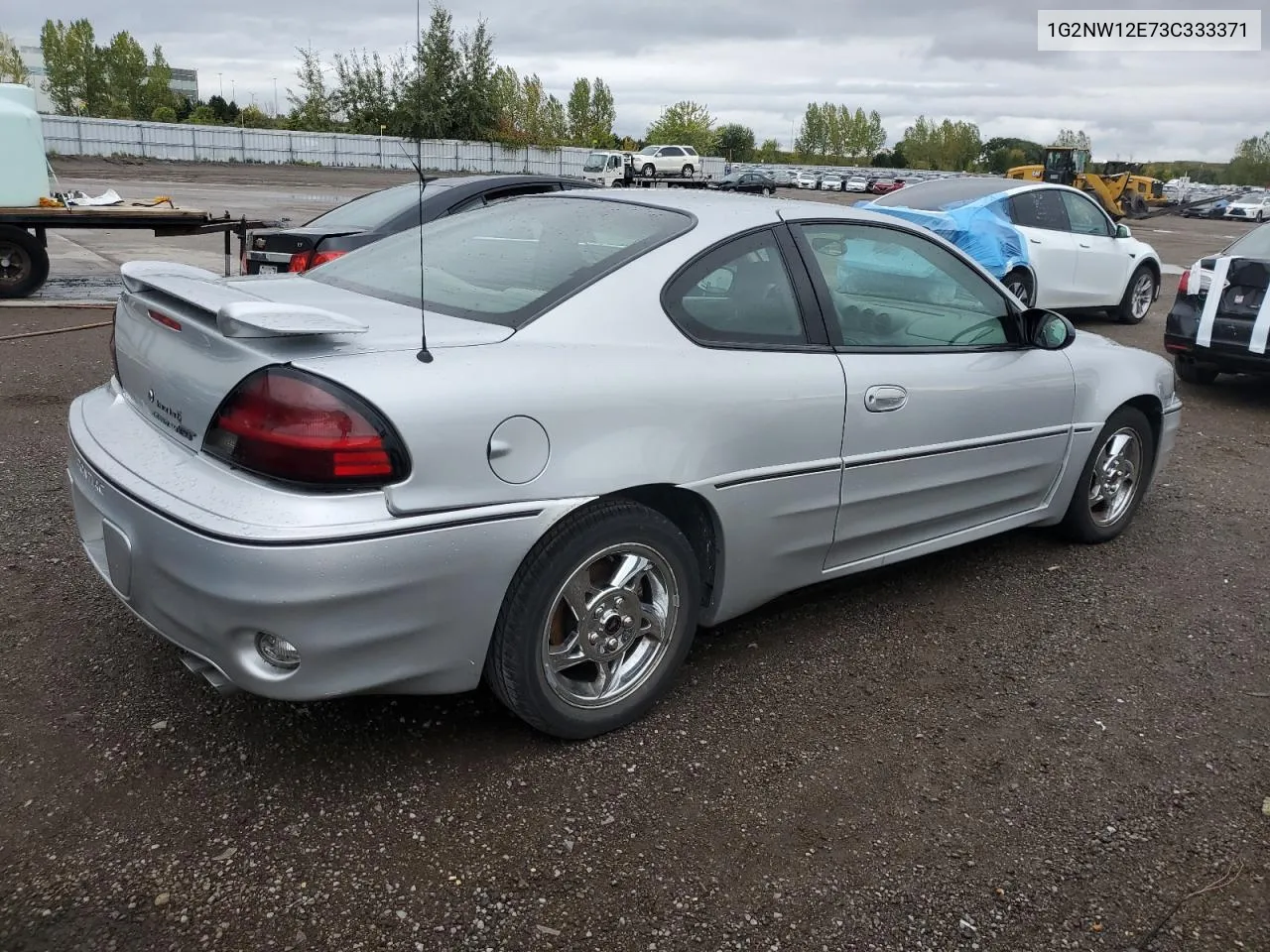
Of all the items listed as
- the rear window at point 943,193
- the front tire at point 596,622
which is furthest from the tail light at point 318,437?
the rear window at point 943,193

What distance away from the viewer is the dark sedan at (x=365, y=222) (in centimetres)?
777

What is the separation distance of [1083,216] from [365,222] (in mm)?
7469

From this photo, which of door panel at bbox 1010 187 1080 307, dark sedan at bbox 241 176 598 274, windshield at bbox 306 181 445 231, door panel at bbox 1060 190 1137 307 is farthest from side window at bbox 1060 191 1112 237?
windshield at bbox 306 181 445 231

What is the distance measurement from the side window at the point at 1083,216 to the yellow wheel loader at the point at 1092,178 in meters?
19.8

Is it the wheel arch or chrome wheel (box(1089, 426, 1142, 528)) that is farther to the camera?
chrome wheel (box(1089, 426, 1142, 528))

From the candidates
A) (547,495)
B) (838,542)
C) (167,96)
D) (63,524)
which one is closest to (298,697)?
(547,495)

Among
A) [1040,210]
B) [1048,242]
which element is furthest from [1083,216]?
[1048,242]

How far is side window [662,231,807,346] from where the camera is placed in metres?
3.10

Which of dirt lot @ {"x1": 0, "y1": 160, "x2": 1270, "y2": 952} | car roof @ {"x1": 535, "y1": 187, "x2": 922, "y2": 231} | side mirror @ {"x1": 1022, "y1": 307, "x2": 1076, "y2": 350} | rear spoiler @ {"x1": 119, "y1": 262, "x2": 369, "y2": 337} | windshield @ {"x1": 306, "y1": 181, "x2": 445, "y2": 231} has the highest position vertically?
car roof @ {"x1": 535, "y1": 187, "x2": 922, "y2": 231}

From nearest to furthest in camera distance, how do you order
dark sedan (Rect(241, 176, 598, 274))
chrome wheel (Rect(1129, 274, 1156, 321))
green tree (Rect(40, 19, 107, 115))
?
dark sedan (Rect(241, 176, 598, 274))
chrome wheel (Rect(1129, 274, 1156, 321))
green tree (Rect(40, 19, 107, 115))

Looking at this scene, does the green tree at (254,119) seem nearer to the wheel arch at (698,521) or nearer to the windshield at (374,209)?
the windshield at (374,209)

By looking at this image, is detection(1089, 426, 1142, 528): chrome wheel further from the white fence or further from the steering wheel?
the white fence

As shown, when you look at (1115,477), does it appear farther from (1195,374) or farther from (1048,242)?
(1048,242)

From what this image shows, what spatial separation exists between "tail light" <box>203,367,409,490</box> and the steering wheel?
2.28m
